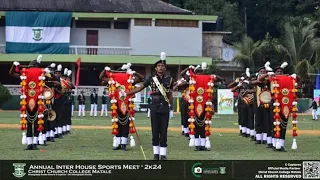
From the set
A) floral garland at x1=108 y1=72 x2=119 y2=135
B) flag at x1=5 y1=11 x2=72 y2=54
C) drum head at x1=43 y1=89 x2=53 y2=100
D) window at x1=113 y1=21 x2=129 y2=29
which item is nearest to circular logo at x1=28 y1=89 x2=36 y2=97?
floral garland at x1=108 y1=72 x2=119 y2=135

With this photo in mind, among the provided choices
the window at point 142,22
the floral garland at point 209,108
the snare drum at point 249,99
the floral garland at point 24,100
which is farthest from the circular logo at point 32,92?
the window at point 142,22

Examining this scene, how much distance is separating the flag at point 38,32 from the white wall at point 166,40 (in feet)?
19.3

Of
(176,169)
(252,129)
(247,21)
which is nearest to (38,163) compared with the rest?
(176,169)

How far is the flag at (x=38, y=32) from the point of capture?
70.1 m

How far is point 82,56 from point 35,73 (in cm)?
4626

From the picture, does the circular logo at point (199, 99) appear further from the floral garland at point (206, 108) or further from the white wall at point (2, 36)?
the white wall at point (2, 36)

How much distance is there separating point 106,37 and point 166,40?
5506mm

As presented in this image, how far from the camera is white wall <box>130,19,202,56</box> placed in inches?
2805

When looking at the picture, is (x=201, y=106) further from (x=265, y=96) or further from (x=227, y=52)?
(x=227, y=52)

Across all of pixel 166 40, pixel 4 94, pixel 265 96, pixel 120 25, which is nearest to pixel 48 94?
pixel 265 96

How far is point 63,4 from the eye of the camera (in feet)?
239

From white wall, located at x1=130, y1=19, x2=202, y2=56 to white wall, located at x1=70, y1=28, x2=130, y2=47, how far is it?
2047 mm

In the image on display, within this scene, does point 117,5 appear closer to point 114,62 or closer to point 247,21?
point 114,62

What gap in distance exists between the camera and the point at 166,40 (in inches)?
2817
